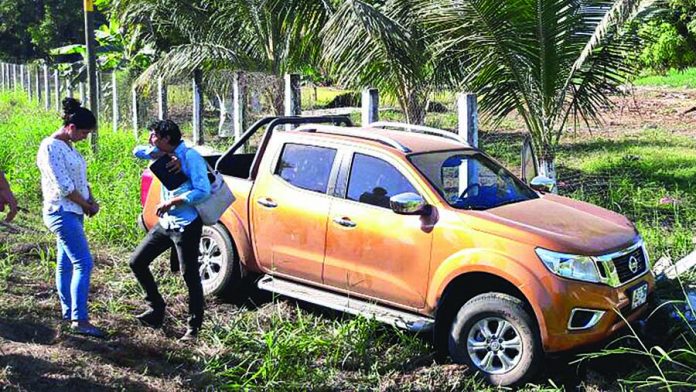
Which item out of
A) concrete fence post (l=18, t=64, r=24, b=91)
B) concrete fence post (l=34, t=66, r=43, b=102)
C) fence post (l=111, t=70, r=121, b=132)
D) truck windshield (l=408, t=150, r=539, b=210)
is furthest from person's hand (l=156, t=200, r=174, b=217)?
concrete fence post (l=18, t=64, r=24, b=91)

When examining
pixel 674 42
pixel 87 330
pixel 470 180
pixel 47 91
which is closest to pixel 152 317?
pixel 87 330

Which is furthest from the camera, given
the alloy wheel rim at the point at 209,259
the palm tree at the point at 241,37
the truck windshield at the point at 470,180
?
the palm tree at the point at 241,37

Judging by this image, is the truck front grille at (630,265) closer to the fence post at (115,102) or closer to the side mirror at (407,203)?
the side mirror at (407,203)

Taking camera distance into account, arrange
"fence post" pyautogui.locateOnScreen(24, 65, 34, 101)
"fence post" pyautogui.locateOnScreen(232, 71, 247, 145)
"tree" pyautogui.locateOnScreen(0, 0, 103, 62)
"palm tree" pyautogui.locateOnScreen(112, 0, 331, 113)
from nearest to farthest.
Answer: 1. "fence post" pyautogui.locateOnScreen(232, 71, 247, 145)
2. "palm tree" pyautogui.locateOnScreen(112, 0, 331, 113)
3. "fence post" pyautogui.locateOnScreen(24, 65, 34, 101)
4. "tree" pyautogui.locateOnScreen(0, 0, 103, 62)

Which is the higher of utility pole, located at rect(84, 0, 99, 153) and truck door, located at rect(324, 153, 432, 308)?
utility pole, located at rect(84, 0, 99, 153)

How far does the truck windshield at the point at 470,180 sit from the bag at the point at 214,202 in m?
1.49

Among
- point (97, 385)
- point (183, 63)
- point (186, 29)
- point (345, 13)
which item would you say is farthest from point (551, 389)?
point (186, 29)

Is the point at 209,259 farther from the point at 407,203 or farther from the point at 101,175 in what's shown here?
the point at 101,175

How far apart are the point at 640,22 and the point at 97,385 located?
22.0ft

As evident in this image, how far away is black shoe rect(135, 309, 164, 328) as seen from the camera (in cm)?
616

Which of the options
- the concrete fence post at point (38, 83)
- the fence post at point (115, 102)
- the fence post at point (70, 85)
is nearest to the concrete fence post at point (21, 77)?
the concrete fence post at point (38, 83)

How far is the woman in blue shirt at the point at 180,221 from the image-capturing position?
5797 mm

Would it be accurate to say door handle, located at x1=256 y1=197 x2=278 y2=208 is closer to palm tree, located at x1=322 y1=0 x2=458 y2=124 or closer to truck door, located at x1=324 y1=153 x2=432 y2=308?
truck door, located at x1=324 y1=153 x2=432 y2=308

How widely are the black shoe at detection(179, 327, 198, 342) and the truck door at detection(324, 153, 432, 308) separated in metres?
1.14
